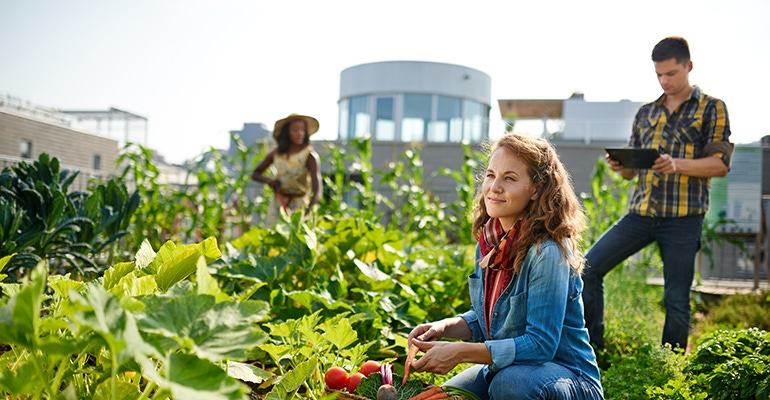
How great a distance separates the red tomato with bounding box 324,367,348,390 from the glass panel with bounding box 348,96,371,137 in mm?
17440

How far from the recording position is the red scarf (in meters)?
1.90

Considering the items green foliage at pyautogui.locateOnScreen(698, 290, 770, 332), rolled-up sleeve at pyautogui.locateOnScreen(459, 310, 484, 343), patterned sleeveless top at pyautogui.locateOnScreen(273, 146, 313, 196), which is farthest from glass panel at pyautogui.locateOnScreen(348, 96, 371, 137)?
rolled-up sleeve at pyautogui.locateOnScreen(459, 310, 484, 343)

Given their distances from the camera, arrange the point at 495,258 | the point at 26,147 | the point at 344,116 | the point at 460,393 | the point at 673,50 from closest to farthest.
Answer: the point at 460,393 < the point at 495,258 < the point at 673,50 < the point at 26,147 < the point at 344,116

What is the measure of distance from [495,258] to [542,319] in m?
0.24

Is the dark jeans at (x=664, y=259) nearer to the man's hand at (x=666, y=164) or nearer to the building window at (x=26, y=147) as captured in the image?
the man's hand at (x=666, y=164)

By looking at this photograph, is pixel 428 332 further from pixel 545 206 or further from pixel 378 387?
pixel 545 206

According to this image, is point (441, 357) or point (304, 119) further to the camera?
point (304, 119)

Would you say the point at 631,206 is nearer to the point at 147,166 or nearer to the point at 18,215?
the point at 18,215

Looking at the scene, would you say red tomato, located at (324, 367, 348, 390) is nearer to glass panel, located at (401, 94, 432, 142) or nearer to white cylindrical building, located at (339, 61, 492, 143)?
white cylindrical building, located at (339, 61, 492, 143)

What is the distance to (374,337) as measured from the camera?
276cm

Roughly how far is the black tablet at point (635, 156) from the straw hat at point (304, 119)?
2.95 meters

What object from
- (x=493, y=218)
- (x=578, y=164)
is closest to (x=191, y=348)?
(x=493, y=218)

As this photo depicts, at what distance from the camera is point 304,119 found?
557 cm

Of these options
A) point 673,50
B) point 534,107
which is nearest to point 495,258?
point 673,50
